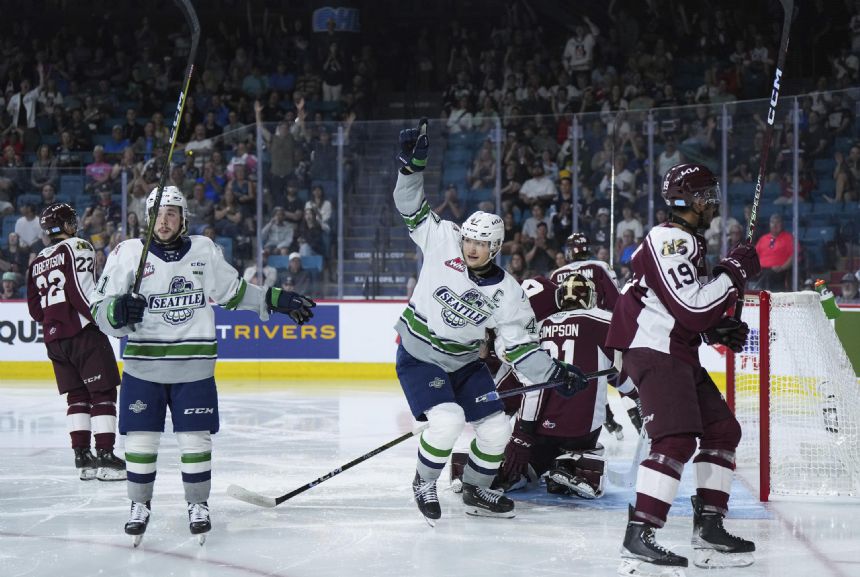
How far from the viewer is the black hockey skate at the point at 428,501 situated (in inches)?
177

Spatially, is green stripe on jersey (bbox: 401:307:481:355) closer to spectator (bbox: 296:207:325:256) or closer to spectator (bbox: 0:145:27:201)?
spectator (bbox: 296:207:325:256)

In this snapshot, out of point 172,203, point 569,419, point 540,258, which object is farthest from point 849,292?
point 172,203

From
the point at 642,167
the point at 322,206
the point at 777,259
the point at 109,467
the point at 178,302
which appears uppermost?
the point at 642,167

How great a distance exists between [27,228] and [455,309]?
6692mm

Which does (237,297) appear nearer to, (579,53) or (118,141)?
(118,141)

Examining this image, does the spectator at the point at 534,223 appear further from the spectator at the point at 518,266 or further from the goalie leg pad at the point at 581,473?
the goalie leg pad at the point at 581,473

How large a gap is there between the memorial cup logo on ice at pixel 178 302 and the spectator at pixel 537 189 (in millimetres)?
5739

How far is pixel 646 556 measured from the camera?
144 inches

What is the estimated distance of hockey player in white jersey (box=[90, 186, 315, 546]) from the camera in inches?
163

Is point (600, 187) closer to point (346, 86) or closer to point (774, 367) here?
point (774, 367)

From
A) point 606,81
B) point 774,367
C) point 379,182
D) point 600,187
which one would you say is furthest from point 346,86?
point 774,367

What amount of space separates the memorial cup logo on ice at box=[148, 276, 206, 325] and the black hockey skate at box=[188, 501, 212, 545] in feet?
2.17

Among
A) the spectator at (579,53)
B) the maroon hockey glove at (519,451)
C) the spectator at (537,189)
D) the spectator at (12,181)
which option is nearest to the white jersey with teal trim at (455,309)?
the maroon hockey glove at (519,451)

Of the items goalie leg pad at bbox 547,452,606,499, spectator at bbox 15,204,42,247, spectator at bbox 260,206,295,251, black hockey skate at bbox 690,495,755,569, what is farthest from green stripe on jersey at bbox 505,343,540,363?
spectator at bbox 15,204,42,247
